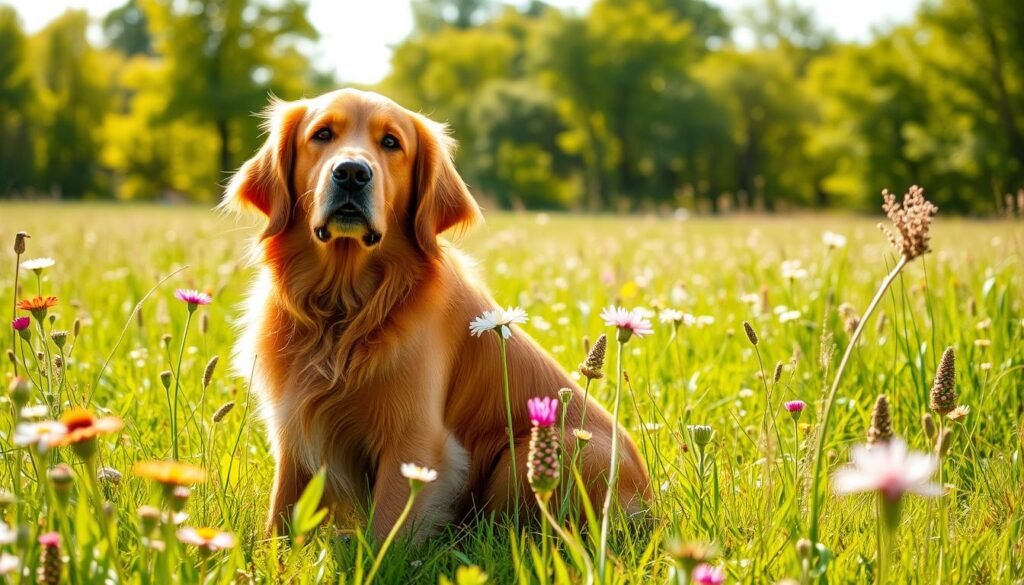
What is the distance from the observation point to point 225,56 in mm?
36344

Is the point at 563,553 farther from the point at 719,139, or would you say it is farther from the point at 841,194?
the point at 841,194

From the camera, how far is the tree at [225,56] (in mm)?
34969

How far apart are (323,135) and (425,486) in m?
1.27

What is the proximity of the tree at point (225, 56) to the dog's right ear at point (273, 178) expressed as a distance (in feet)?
111

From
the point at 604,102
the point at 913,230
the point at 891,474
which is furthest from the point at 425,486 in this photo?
the point at 604,102

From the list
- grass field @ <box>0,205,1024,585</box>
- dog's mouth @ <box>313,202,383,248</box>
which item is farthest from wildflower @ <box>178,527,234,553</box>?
dog's mouth @ <box>313,202,383,248</box>

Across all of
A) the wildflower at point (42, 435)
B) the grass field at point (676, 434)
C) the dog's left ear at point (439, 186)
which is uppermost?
the dog's left ear at point (439, 186)

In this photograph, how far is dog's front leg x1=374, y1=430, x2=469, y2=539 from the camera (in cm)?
242

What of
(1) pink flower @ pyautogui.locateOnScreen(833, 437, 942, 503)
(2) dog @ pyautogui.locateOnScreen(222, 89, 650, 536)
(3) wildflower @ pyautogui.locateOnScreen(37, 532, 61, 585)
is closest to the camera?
(1) pink flower @ pyautogui.locateOnScreen(833, 437, 942, 503)

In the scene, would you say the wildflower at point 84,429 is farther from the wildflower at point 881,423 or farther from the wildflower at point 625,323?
the wildflower at point 881,423

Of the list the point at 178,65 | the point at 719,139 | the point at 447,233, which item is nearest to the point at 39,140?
the point at 178,65

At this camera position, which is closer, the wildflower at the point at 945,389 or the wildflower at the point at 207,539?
the wildflower at the point at 207,539

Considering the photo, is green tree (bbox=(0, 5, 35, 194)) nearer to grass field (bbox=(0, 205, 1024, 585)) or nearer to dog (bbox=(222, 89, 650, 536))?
grass field (bbox=(0, 205, 1024, 585))

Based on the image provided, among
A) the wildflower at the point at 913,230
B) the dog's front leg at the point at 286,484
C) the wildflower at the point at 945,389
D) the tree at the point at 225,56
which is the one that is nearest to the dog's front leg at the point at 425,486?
the dog's front leg at the point at 286,484
